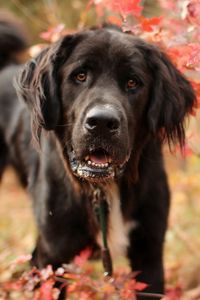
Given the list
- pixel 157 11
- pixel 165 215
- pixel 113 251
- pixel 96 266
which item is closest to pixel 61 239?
pixel 113 251

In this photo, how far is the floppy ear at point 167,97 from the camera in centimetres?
351

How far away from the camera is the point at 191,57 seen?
301cm

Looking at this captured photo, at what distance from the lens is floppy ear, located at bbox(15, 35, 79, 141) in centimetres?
345

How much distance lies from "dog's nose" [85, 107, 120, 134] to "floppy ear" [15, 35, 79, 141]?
1.66 feet

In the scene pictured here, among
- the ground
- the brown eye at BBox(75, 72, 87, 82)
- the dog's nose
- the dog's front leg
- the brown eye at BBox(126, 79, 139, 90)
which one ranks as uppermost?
the brown eye at BBox(75, 72, 87, 82)

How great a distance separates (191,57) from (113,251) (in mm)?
1518

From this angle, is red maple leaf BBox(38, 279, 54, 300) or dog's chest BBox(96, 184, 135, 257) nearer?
red maple leaf BBox(38, 279, 54, 300)

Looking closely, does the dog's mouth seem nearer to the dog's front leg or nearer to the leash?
the leash

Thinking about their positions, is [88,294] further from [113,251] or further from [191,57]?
[191,57]

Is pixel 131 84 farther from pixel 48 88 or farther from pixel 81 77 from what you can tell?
pixel 48 88

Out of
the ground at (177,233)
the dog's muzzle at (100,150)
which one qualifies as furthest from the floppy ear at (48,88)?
the ground at (177,233)

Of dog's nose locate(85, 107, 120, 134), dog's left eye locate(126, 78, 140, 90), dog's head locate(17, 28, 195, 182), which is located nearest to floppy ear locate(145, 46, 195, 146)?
dog's head locate(17, 28, 195, 182)

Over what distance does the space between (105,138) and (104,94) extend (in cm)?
28

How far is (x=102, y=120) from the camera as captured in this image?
116 inches
